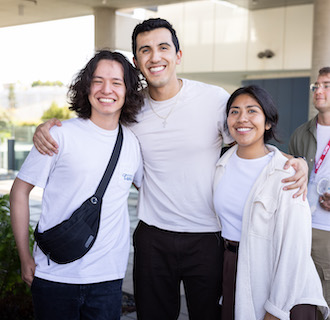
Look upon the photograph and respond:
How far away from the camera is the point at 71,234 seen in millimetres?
2213

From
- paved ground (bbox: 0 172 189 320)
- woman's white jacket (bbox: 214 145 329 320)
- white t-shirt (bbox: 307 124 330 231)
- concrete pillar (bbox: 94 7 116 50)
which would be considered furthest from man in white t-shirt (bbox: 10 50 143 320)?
concrete pillar (bbox: 94 7 116 50)

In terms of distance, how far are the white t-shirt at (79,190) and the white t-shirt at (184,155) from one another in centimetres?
39

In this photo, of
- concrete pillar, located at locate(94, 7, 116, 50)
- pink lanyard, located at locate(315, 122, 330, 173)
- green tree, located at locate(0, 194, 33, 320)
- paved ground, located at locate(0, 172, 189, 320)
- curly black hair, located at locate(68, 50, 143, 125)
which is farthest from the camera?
concrete pillar, located at locate(94, 7, 116, 50)

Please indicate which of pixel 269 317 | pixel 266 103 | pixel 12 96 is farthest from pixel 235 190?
pixel 12 96

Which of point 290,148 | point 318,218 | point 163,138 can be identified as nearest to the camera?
point 163,138

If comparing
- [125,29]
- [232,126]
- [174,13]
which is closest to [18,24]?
[125,29]

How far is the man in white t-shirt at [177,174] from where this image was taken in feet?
8.80

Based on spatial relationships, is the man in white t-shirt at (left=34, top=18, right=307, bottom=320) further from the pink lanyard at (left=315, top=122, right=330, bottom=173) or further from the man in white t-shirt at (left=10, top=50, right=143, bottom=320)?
the pink lanyard at (left=315, top=122, right=330, bottom=173)

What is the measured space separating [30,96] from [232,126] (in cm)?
1169

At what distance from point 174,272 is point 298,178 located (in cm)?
104

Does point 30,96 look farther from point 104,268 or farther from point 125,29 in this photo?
point 104,268

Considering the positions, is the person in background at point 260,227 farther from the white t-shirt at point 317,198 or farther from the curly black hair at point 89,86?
the white t-shirt at point 317,198

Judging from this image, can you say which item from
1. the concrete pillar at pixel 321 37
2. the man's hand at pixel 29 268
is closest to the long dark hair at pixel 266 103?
the man's hand at pixel 29 268

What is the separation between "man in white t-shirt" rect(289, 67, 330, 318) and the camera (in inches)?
126
